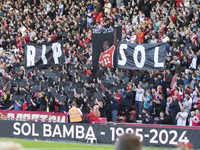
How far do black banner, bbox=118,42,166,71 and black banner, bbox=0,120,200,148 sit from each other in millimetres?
3903

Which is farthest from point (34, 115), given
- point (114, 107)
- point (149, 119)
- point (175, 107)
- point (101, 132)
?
point (175, 107)

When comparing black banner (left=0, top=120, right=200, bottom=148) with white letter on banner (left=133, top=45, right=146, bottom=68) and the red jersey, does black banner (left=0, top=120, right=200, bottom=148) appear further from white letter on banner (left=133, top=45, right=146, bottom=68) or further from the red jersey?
the red jersey

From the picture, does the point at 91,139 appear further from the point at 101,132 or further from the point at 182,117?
the point at 182,117

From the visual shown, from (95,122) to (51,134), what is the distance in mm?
2077

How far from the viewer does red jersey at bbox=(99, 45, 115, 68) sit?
67.3 ft

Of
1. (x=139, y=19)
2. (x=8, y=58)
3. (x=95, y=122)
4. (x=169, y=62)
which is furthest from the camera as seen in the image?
(x=8, y=58)

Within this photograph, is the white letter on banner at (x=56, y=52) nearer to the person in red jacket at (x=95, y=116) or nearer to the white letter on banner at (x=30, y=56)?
the white letter on banner at (x=30, y=56)

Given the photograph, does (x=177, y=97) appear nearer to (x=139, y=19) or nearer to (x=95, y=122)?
(x=95, y=122)

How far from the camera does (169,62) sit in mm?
19609

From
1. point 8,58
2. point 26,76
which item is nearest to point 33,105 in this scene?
point 26,76

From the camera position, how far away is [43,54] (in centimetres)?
2217

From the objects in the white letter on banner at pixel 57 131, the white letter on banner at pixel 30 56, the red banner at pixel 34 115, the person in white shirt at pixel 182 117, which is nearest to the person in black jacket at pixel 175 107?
the person in white shirt at pixel 182 117

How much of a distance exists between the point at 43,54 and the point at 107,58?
12.3 ft

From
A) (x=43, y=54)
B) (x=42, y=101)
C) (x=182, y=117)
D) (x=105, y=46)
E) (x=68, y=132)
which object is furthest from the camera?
(x=43, y=54)
